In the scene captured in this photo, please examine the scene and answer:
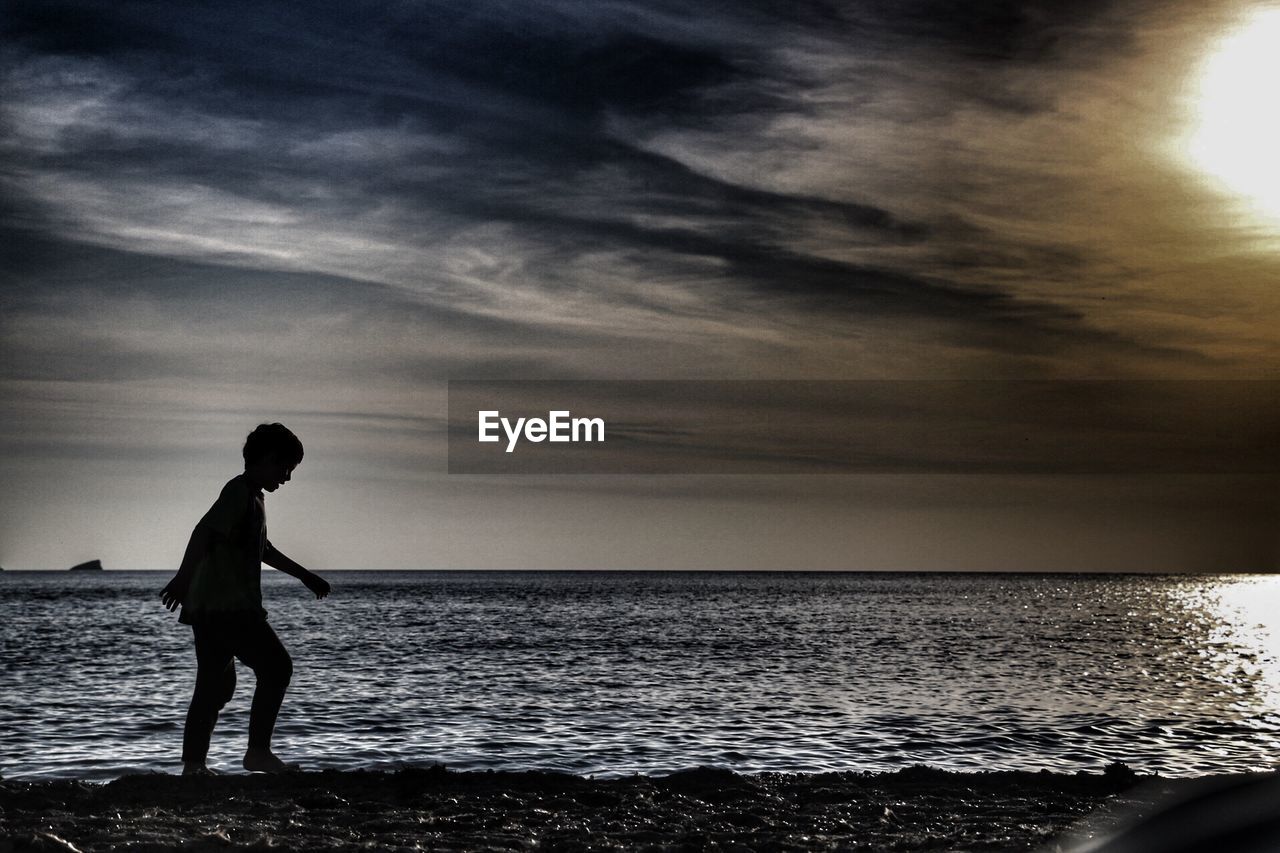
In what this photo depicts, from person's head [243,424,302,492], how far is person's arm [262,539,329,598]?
49 cm

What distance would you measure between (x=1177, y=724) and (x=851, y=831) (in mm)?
10233

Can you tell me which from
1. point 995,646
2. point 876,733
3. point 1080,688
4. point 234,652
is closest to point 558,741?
point 876,733

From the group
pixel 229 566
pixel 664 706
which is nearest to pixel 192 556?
pixel 229 566

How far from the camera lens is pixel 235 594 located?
7.57 meters

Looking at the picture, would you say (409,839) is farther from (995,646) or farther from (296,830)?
(995,646)

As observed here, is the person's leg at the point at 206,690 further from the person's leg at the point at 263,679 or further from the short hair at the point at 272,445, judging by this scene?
the short hair at the point at 272,445

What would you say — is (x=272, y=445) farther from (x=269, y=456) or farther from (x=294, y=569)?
(x=294, y=569)

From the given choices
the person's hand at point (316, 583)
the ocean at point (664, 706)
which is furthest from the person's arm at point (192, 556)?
the ocean at point (664, 706)

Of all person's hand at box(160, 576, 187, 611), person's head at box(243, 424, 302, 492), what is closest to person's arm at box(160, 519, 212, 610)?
person's hand at box(160, 576, 187, 611)

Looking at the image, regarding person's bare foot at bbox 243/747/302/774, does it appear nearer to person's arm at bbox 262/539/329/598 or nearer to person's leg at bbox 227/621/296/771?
person's leg at bbox 227/621/296/771

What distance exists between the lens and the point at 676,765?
427 inches

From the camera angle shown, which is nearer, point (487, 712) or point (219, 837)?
point (219, 837)

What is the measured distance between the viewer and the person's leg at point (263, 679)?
25.0ft

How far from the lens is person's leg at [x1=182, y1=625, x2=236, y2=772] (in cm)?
754
